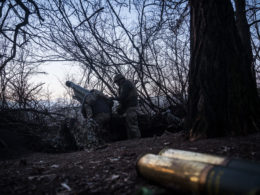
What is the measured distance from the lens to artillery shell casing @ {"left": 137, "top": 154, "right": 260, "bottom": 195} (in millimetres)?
1055

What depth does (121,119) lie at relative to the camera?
628 centimetres

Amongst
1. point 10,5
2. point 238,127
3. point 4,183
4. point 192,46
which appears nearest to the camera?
point 4,183

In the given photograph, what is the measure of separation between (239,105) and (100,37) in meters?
5.49

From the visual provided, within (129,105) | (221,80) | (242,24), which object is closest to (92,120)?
(129,105)

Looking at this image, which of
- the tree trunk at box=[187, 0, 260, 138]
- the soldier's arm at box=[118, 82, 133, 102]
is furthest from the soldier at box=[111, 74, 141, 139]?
the tree trunk at box=[187, 0, 260, 138]

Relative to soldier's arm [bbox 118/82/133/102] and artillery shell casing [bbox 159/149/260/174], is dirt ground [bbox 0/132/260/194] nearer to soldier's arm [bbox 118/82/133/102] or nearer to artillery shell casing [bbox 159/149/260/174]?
artillery shell casing [bbox 159/149/260/174]

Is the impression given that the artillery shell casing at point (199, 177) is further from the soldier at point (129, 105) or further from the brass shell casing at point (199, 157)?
the soldier at point (129, 105)

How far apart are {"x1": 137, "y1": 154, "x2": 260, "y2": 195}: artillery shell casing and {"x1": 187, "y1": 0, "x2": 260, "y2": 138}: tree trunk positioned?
63.6 inches

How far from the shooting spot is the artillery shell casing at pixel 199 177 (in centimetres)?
105

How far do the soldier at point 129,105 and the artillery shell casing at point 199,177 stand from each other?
13.8ft

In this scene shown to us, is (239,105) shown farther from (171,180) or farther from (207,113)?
(171,180)

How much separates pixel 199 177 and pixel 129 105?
16.4 ft

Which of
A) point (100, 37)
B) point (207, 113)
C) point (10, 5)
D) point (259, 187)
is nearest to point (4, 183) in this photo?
point (259, 187)

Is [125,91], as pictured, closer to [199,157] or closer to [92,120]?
[92,120]
